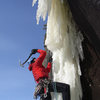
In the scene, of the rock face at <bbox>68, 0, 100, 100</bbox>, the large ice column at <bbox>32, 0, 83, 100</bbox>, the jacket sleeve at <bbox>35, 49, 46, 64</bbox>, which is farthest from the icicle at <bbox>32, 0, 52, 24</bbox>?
the jacket sleeve at <bbox>35, 49, 46, 64</bbox>

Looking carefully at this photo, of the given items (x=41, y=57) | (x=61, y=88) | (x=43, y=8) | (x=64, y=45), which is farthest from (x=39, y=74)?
(x=43, y=8)

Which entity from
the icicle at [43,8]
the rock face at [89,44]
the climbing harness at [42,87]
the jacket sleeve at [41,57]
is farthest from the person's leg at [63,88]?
the icicle at [43,8]

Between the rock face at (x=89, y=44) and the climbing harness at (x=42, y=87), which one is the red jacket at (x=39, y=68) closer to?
the climbing harness at (x=42, y=87)

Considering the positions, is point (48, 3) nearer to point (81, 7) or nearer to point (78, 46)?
point (81, 7)

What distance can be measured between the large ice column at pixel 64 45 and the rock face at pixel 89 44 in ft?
1.18

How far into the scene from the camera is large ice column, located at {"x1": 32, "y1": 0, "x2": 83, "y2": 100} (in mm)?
6086

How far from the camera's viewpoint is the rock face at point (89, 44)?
16.9ft

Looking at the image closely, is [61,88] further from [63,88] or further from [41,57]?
[41,57]

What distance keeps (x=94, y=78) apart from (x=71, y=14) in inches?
72.2

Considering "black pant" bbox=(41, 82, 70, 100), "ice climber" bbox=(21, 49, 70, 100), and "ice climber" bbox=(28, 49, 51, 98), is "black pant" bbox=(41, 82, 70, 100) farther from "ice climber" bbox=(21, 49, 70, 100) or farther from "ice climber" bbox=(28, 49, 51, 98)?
"ice climber" bbox=(28, 49, 51, 98)

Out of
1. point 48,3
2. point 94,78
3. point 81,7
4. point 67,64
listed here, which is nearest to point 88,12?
point 81,7

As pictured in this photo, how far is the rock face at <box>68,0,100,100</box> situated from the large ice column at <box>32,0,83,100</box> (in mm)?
360

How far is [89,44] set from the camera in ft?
21.6

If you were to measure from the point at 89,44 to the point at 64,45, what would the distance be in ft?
2.65
